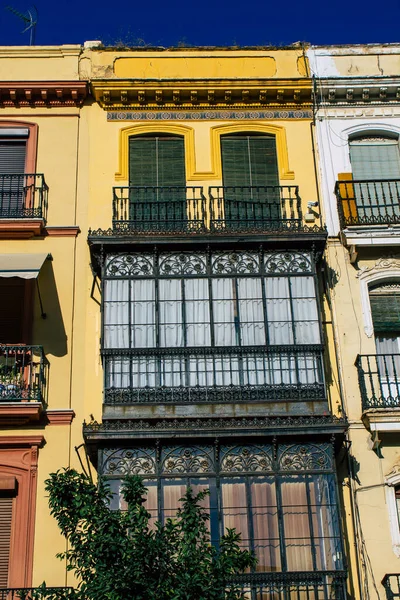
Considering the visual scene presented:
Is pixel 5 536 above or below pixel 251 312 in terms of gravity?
below

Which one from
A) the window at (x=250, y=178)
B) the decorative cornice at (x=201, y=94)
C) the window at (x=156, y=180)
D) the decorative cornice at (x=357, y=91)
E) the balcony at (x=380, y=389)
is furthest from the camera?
the decorative cornice at (x=357, y=91)

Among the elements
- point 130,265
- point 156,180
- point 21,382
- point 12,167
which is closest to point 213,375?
point 130,265

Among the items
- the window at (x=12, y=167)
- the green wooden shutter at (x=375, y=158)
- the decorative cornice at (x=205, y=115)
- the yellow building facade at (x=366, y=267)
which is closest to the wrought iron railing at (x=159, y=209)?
the decorative cornice at (x=205, y=115)

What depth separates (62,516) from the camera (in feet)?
41.7

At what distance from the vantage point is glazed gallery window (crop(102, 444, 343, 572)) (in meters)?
14.5

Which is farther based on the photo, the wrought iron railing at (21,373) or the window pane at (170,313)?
the window pane at (170,313)

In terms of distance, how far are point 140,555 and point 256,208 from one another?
835 centimetres

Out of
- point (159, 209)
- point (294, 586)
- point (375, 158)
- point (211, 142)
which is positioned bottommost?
point (294, 586)

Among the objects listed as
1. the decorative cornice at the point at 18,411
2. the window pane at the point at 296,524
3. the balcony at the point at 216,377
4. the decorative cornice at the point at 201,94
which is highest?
the decorative cornice at the point at 201,94

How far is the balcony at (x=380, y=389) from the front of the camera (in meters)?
15.7

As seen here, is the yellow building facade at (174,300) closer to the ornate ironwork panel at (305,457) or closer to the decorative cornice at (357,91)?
the ornate ironwork panel at (305,457)

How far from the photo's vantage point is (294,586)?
14.0 m

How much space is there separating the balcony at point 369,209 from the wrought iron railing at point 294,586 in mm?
6256

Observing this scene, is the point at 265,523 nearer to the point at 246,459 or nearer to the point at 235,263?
the point at 246,459
